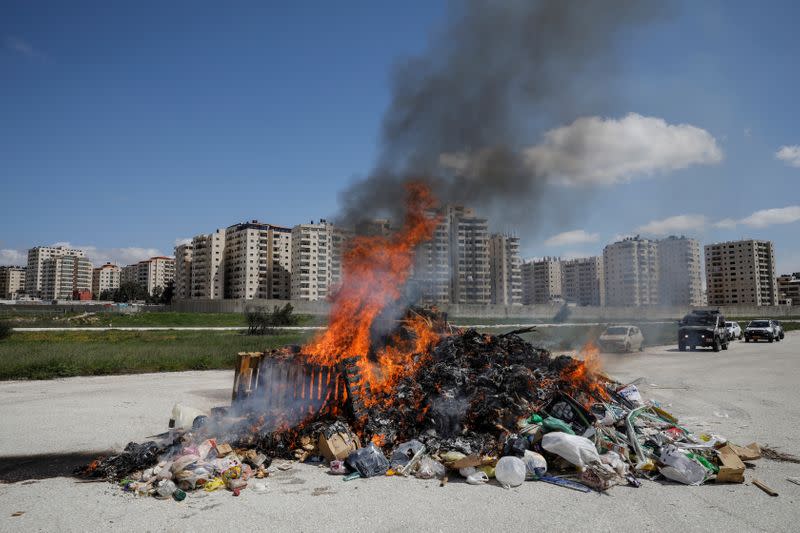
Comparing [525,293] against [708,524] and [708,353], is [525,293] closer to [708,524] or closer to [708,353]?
[708,353]

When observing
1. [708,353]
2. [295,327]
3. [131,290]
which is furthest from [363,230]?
[131,290]

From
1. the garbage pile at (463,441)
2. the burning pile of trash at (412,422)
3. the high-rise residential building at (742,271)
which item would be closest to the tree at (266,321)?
the burning pile of trash at (412,422)

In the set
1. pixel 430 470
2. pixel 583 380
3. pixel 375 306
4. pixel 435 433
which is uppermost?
pixel 375 306

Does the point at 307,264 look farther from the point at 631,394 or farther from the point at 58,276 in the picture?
the point at 58,276

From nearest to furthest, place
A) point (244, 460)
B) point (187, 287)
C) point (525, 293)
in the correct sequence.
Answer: point (244, 460) → point (187, 287) → point (525, 293)

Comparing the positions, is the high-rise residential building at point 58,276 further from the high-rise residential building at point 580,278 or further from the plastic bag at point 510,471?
the plastic bag at point 510,471

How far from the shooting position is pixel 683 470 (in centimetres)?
688

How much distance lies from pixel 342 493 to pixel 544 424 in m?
3.42

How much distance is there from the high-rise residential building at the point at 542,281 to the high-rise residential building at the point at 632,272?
113 meters

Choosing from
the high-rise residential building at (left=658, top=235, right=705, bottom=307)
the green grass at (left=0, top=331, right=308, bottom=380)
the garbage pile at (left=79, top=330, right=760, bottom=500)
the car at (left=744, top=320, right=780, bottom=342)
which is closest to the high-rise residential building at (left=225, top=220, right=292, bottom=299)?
the high-rise residential building at (left=658, top=235, right=705, bottom=307)

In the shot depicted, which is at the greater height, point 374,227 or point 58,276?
point 58,276

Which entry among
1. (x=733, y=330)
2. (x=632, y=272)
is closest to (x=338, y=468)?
(x=733, y=330)

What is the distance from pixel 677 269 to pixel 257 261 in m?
93.4

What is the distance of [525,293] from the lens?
558ft
